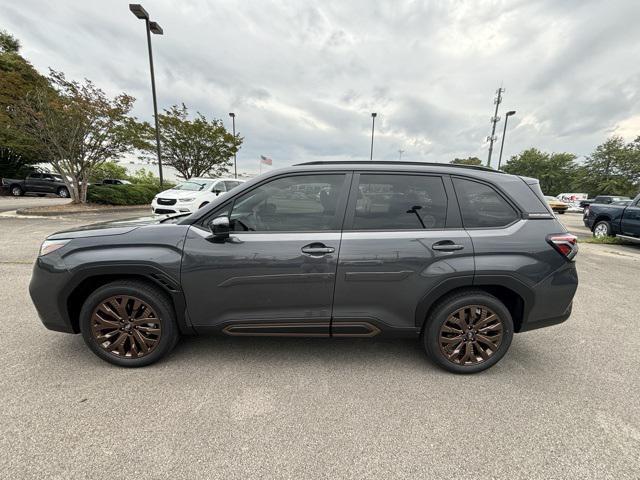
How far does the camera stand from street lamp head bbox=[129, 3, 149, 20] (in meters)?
11.1

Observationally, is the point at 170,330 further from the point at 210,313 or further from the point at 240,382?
the point at 240,382

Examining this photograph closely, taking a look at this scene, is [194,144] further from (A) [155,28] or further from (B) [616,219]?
(B) [616,219]

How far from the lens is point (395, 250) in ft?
7.74

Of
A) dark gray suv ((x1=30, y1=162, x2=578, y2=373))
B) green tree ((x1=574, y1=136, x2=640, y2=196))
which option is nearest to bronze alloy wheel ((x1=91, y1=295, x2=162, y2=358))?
dark gray suv ((x1=30, y1=162, x2=578, y2=373))

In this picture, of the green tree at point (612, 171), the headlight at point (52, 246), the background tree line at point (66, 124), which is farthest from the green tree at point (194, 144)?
the green tree at point (612, 171)

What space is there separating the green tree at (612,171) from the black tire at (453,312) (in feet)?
152

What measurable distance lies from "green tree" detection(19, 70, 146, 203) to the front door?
41.0 ft

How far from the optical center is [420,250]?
238cm

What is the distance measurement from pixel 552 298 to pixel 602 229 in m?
10.0

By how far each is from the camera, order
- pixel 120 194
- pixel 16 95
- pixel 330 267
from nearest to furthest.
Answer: pixel 330 267
pixel 16 95
pixel 120 194

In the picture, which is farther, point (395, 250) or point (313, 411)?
point (395, 250)

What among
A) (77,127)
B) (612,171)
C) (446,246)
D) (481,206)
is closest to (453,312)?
(446,246)

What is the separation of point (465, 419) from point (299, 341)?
1.54 meters

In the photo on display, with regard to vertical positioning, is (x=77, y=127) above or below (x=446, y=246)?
above
